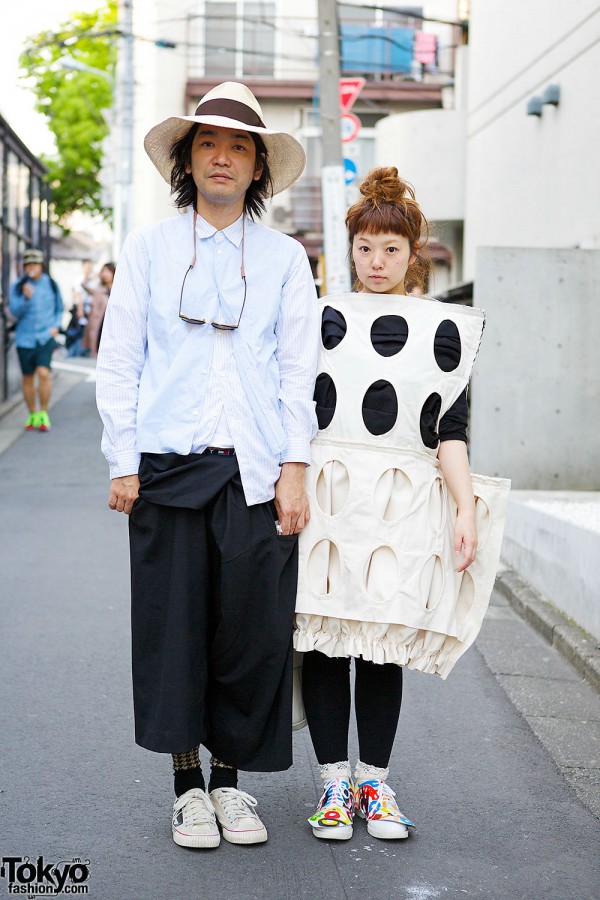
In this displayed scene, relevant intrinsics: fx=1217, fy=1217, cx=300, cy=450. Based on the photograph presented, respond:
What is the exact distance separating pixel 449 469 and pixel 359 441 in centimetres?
26

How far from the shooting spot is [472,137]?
52.2ft

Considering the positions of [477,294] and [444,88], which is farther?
[444,88]

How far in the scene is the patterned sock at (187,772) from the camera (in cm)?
338

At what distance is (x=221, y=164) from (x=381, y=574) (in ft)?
3.91

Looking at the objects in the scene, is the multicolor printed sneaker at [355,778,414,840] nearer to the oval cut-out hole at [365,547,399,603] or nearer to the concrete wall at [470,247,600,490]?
the oval cut-out hole at [365,547,399,603]

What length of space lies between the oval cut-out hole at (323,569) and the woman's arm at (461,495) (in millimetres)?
335

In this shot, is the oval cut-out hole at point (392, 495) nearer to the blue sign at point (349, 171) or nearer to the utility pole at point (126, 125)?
the blue sign at point (349, 171)

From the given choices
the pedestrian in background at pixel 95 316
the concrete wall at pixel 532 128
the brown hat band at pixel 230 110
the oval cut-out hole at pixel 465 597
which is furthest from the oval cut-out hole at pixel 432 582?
the pedestrian in background at pixel 95 316

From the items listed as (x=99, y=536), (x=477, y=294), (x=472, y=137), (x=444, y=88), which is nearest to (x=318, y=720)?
(x=99, y=536)

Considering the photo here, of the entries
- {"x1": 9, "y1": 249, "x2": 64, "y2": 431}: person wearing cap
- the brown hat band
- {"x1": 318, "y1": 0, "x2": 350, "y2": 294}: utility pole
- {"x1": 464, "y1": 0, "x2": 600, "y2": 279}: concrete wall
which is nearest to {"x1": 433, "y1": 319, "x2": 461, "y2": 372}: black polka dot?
the brown hat band

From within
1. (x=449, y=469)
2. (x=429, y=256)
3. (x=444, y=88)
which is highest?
(x=444, y=88)

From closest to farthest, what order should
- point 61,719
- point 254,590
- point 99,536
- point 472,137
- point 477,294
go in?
point 254,590
point 61,719
point 99,536
point 477,294
point 472,137

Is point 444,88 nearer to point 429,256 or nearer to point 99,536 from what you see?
point 99,536

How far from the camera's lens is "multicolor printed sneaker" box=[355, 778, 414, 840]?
3.40 meters
